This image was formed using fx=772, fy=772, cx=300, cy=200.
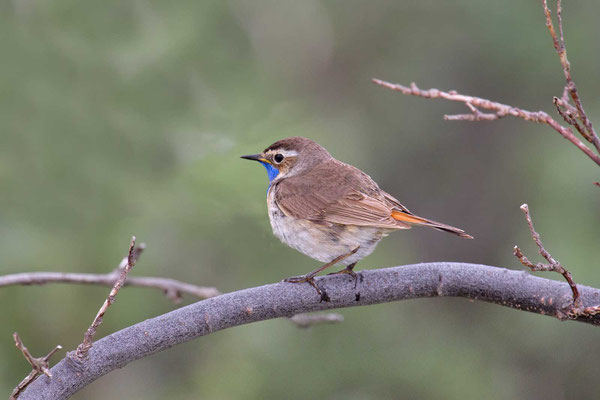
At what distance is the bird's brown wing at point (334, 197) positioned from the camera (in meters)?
3.75

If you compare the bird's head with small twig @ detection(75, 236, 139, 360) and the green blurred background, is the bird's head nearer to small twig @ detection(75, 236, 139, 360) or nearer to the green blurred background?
the green blurred background

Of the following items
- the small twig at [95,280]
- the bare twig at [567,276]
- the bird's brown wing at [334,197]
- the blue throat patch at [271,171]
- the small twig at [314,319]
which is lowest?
the bare twig at [567,276]

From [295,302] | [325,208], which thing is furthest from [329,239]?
[295,302]

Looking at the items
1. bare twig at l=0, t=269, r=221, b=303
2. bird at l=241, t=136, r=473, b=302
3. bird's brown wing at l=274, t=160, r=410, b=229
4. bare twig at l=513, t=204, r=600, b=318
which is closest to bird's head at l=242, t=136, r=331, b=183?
bird at l=241, t=136, r=473, b=302

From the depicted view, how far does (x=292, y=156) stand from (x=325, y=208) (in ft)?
1.82

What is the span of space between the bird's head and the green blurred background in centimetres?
41

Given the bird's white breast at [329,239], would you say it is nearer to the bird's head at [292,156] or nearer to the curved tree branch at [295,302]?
the bird's head at [292,156]

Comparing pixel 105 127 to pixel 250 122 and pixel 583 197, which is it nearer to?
pixel 250 122

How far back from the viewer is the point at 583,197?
5074 millimetres

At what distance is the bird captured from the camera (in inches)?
145

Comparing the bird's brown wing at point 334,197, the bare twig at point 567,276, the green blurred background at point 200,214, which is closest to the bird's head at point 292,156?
the bird's brown wing at point 334,197

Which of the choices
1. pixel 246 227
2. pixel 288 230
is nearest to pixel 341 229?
pixel 288 230

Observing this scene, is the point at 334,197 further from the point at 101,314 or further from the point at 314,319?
the point at 101,314

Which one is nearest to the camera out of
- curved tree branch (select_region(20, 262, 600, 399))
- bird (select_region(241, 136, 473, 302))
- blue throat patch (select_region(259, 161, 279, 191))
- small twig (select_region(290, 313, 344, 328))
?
curved tree branch (select_region(20, 262, 600, 399))
